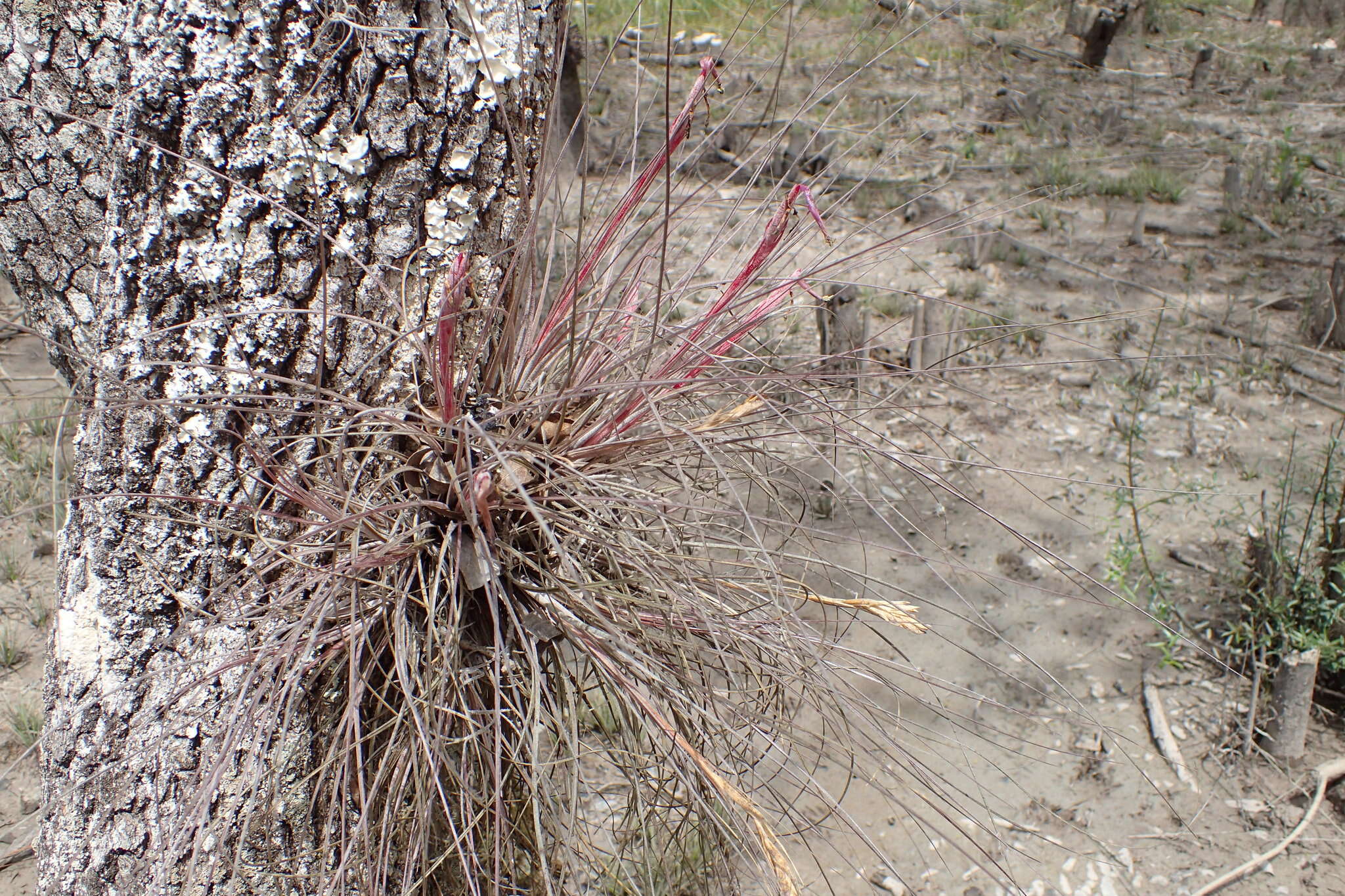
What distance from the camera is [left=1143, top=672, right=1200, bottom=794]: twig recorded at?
2.12 metres

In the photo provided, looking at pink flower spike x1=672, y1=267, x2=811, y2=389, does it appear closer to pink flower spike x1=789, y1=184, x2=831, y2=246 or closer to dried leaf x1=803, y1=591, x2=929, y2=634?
pink flower spike x1=789, y1=184, x2=831, y2=246

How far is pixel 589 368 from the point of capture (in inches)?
50.4

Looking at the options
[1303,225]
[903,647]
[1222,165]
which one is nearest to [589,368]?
[903,647]

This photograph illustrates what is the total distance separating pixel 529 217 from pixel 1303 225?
15.1 feet

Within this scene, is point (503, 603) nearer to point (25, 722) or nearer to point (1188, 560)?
point (25, 722)

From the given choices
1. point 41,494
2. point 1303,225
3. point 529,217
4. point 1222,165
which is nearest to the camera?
point 529,217

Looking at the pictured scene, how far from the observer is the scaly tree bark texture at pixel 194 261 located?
42.2 inches

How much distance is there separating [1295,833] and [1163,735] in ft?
0.97

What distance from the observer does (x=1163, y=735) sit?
2.19 metres

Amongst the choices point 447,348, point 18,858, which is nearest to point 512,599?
point 447,348

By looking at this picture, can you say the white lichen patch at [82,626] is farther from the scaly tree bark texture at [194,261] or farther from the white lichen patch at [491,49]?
the white lichen patch at [491,49]

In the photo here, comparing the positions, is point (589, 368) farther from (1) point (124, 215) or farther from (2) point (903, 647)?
(2) point (903, 647)

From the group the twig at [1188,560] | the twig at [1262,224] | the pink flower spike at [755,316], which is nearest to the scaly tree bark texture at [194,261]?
the pink flower spike at [755,316]

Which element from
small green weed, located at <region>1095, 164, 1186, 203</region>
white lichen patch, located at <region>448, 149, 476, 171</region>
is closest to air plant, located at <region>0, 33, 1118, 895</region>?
white lichen patch, located at <region>448, 149, 476, 171</region>
